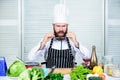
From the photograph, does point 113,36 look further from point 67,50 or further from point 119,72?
point 119,72

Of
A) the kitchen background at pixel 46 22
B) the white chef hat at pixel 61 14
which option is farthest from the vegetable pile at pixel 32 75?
the kitchen background at pixel 46 22

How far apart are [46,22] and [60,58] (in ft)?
2.30

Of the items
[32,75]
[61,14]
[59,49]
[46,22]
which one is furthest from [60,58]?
[32,75]

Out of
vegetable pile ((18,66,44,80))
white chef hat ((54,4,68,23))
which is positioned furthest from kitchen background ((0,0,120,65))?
vegetable pile ((18,66,44,80))

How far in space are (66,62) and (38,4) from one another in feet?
3.16

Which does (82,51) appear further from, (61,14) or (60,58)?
(61,14)

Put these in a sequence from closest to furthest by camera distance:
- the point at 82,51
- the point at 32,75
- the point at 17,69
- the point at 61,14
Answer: the point at 32,75
the point at 17,69
the point at 61,14
the point at 82,51

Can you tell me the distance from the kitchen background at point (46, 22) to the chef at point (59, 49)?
1.45ft

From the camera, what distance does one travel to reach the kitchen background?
10.2 feet

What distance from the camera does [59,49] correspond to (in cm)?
270

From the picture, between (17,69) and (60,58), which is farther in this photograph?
(60,58)

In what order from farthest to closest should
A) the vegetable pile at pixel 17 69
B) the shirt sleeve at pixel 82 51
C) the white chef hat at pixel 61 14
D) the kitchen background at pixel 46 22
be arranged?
the kitchen background at pixel 46 22 < the shirt sleeve at pixel 82 51 < the white chef hat at pixel 61 14 < the vegetable pile at pixel 17 69

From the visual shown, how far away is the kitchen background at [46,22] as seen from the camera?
10.2ft

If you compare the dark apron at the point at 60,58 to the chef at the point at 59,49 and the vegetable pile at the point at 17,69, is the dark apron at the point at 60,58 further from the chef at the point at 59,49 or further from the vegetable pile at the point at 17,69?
the vegetable pile at the point at 17,69
